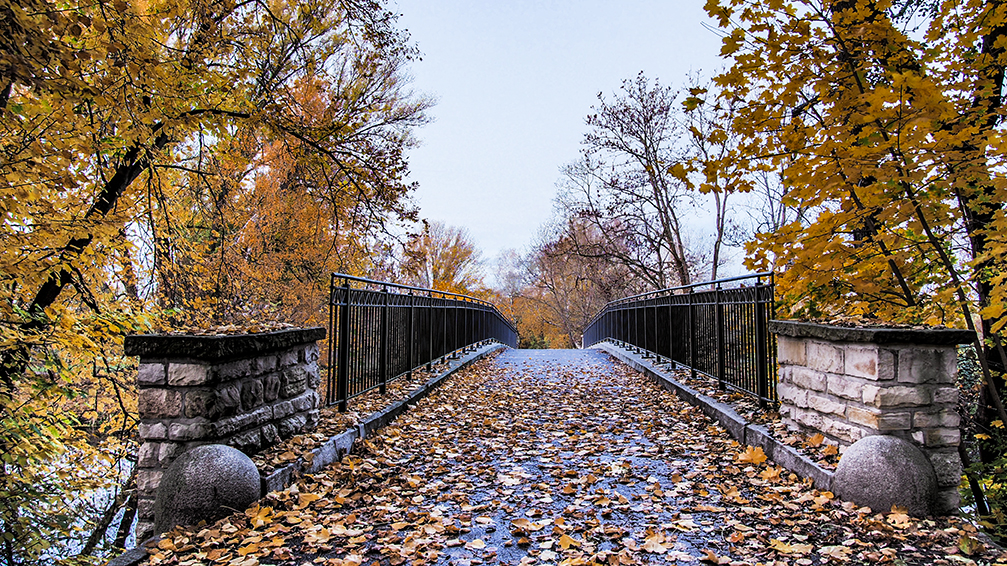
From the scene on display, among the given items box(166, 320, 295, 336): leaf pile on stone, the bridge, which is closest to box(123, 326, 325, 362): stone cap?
box(166, 320, 295, 336): leaf pile on stone

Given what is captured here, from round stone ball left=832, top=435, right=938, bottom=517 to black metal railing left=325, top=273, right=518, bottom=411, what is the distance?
160 inches

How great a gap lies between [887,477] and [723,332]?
9.91 ft

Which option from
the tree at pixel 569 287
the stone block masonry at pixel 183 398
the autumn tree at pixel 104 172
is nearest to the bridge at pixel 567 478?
the stone block masonry at pixel 183 398

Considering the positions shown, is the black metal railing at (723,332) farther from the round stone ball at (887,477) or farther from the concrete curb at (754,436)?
the round stone ball at (887,477)

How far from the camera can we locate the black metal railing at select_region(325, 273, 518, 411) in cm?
504

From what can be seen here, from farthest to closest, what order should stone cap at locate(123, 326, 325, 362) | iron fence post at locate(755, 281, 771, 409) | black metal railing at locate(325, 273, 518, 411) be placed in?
1. black metal railing at locate(325, 273, 518, 411)
2. iron fence post at locate(755, 281, 771, 409)
3. stone cap at locate(123, 326, 325, 362)

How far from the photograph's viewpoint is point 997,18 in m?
3.36

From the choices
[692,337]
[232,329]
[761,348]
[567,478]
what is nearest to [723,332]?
[761,348]

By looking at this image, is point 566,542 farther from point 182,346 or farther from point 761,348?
point 761,348

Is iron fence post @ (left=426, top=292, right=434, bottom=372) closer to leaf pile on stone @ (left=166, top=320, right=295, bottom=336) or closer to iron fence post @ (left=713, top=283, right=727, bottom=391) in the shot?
leaf pile on stone @ (left=166, top=320, right=295, bottom=336)

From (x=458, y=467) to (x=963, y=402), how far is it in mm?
6122

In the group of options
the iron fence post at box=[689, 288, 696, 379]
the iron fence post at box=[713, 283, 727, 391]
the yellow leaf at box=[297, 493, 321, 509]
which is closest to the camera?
the yellow leaf at box=[297, 493, 321, 509]

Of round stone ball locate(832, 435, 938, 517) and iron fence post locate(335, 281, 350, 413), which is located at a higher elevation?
iron fence post locate(335, 281, 350, 413)

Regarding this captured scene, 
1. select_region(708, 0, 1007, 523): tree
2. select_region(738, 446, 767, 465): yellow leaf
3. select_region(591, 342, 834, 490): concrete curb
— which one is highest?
select_region(708, 0, 1007, 523): tree
